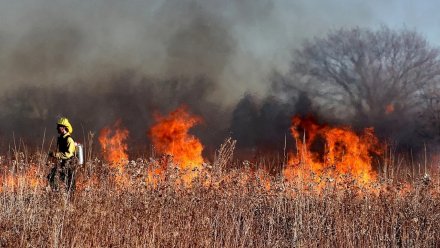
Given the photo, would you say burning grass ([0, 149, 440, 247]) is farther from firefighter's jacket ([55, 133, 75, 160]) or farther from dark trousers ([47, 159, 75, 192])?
firefighter's jacket ([55, 133, 75, 160])

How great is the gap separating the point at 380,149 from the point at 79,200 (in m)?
16.6

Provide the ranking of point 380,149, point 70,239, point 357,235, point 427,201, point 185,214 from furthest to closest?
1. point 380,149
2. point 427,201
3. point 357,235
4. point 185,214
5. point 70,239

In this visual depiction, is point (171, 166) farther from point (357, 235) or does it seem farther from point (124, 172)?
point (357, 235)

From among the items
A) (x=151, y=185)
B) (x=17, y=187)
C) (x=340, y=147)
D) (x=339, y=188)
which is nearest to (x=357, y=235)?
(x=339, y=188)

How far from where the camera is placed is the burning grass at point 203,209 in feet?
19.5

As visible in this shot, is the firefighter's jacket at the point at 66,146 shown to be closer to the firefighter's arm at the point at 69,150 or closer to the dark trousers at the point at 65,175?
the firefighter's arm at the point at 69,150

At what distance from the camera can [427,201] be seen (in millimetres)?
8891

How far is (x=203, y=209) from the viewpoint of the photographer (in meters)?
7.35

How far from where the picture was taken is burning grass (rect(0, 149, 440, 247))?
5930 millimetres

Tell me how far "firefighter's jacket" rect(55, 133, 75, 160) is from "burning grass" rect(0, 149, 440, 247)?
1539 mm

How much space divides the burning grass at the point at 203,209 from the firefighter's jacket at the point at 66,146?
5.05ft

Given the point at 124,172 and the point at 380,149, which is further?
the point at 380,149

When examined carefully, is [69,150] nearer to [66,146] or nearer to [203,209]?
[66,146]

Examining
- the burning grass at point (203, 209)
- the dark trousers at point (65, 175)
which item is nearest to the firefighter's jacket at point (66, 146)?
the dark trousers at point (65, 175)
